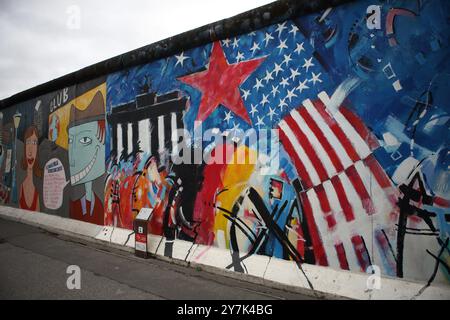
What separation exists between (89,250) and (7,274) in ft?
6.29

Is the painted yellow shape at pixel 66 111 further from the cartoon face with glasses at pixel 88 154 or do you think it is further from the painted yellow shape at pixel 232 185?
the painted yellow shape at pixel 232 185

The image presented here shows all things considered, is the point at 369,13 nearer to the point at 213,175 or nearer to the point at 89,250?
the point at 213,175

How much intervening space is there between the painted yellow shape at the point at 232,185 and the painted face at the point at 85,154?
3945 mm

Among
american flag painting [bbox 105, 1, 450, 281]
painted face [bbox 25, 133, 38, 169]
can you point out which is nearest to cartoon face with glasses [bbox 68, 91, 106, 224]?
american flag painting [bbox 105, 1, 450, 281]

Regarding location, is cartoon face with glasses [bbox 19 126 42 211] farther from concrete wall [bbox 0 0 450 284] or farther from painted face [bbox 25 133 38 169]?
concrete wall [bbox 0 0 450 284]

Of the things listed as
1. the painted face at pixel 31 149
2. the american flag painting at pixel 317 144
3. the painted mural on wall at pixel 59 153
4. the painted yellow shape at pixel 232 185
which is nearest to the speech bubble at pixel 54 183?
the painted mural on wall at pixel 59 153

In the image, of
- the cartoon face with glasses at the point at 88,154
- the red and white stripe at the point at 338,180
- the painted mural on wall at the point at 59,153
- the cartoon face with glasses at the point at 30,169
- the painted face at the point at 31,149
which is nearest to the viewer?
the red and white stripe at the point at 338,180

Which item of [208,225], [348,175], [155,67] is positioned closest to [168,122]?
[155,67]

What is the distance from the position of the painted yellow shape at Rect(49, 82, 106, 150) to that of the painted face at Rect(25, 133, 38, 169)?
1.65 meters

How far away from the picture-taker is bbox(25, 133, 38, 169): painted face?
11617 mm

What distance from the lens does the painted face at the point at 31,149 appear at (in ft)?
38.1

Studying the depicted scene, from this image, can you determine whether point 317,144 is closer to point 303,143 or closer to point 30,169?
point 303,143

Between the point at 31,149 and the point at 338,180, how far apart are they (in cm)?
1088

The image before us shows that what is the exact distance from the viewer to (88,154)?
9.10 metres
